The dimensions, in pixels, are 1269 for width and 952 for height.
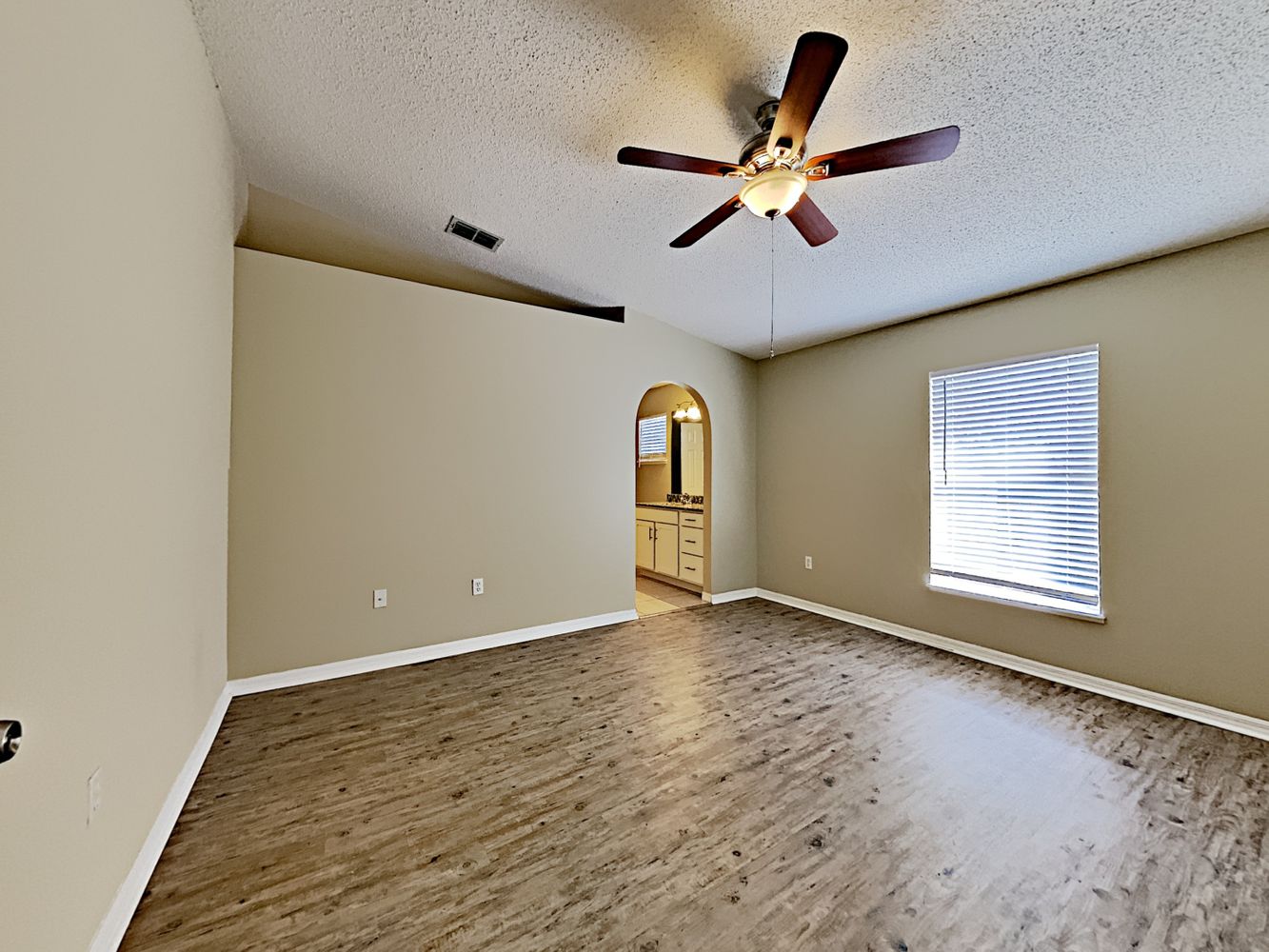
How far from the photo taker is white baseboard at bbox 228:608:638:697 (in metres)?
3.11

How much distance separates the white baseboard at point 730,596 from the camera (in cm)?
519


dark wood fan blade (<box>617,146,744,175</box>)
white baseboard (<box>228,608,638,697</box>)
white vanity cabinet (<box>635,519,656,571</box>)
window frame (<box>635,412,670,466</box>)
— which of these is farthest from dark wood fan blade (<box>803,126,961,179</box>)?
white vanity cabinet (<box>635,519,656,571</box>)

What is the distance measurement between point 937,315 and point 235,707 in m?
5.41

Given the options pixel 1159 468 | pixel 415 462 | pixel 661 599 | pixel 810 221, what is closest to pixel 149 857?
pixel 415 462

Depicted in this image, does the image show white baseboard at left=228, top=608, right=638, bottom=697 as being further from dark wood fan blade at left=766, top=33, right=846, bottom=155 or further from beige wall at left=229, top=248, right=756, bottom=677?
dark wood fan blade at left=766, top=33, right=846, bottom=155

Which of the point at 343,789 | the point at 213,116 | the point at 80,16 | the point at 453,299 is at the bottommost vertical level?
the point at 343,789

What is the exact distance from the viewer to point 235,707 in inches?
113

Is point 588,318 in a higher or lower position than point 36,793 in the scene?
higher

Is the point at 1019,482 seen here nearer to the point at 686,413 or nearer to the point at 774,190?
the point at 774,190

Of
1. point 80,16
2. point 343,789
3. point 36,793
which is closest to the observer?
point 36,793

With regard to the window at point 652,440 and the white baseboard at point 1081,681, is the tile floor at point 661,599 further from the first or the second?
the window at point 652,440

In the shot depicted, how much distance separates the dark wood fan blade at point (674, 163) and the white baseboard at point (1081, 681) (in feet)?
11.9

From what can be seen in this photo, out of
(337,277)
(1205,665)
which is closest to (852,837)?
(1205,665)

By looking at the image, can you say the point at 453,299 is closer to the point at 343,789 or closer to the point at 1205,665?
the point at 343,789
